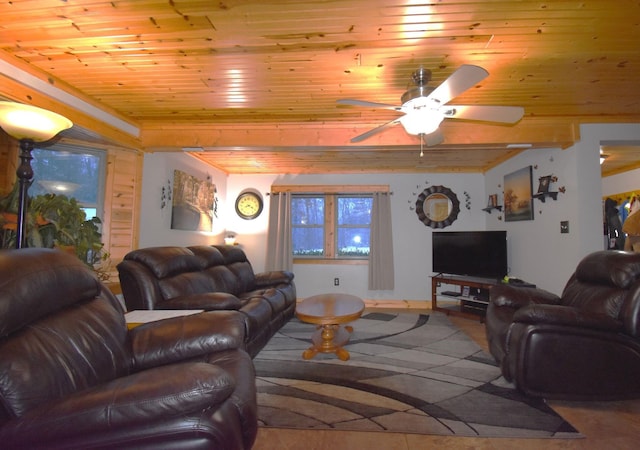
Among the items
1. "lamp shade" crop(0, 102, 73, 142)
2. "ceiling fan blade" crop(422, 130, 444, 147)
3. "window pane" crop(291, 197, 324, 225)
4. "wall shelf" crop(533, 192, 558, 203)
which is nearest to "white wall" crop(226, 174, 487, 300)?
"window pane" crop(291, 197, 324, 225)

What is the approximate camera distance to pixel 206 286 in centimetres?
297

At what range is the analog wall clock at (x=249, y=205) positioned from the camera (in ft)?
17.4

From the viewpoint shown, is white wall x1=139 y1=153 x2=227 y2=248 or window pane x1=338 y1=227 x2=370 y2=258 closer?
white wall x1=139 y1=153 x2=227 y2=248

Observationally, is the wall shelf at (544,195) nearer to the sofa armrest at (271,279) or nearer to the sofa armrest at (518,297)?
the sofa armrest at (518,297)

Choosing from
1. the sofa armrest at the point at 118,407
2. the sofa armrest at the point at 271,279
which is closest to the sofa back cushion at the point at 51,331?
the sofa armrest at the point at 118,407

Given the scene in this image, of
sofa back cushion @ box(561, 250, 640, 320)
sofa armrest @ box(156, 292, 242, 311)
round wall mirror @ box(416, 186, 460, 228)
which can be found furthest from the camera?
round wall mirror @ box(416, 186, 460, 228)

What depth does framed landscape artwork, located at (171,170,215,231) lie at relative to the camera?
3.84m

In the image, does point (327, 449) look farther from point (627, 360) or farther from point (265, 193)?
point (265, 193)

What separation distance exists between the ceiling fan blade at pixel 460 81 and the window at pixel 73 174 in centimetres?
326

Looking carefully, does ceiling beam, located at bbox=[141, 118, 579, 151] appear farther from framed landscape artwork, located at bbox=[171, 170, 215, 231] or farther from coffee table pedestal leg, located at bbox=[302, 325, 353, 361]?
coffee table pedestal leg, located at bbox=[302, 325, 353, 361]

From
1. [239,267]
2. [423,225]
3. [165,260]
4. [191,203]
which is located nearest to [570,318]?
[165,260]

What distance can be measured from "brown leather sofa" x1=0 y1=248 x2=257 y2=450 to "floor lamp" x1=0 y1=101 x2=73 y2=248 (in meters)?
0.76

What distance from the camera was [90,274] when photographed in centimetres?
156

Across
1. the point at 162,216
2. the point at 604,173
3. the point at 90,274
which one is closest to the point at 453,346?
the point at 90,274
